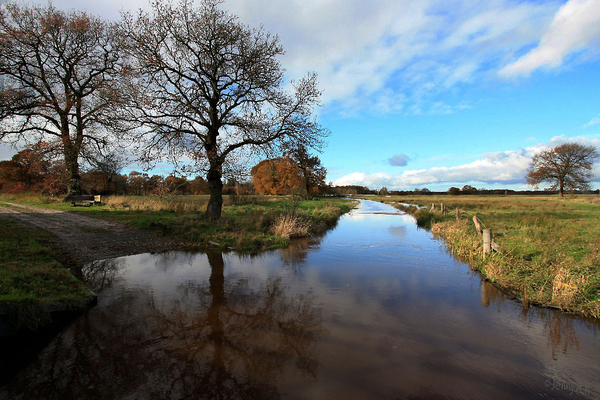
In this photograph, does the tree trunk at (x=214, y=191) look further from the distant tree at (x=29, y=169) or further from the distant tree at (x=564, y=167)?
the distant tree at (x=564, y=167)

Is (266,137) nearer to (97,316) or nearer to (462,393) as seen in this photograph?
(97,316)

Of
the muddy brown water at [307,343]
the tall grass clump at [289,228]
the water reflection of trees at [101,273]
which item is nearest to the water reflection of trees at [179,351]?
the muddy brown water at [307,343]

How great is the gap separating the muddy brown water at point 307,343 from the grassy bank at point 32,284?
0.57m

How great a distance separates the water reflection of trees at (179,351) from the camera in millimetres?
3715

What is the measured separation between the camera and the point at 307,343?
4914mm

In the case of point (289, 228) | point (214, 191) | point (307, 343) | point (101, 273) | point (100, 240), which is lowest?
point (307, 343)

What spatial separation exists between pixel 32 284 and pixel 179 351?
343 centimetres

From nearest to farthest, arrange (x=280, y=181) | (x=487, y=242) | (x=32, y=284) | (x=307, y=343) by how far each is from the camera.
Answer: (x=307, y=343), (x=32, y=284), (x=487, y=242), (x=280, y=181)

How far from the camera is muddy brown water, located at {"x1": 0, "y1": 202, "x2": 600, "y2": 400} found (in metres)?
3.80

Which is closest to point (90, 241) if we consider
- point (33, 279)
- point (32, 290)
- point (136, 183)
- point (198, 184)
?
point (33, 279)

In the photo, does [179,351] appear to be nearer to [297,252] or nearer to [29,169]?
[297,252]

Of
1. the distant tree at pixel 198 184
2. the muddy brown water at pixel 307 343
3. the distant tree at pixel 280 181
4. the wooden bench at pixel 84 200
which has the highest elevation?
the distant tree at pixel 280 181

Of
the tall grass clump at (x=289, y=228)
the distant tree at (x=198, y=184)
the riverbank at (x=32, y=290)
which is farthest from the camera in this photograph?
the distant tree at (x=198, y=184)

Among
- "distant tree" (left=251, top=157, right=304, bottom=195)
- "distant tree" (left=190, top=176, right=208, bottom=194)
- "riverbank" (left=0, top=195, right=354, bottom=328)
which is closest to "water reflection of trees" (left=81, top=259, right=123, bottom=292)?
"riverbank" (left=0, top=195, right=354, bottom=328)
